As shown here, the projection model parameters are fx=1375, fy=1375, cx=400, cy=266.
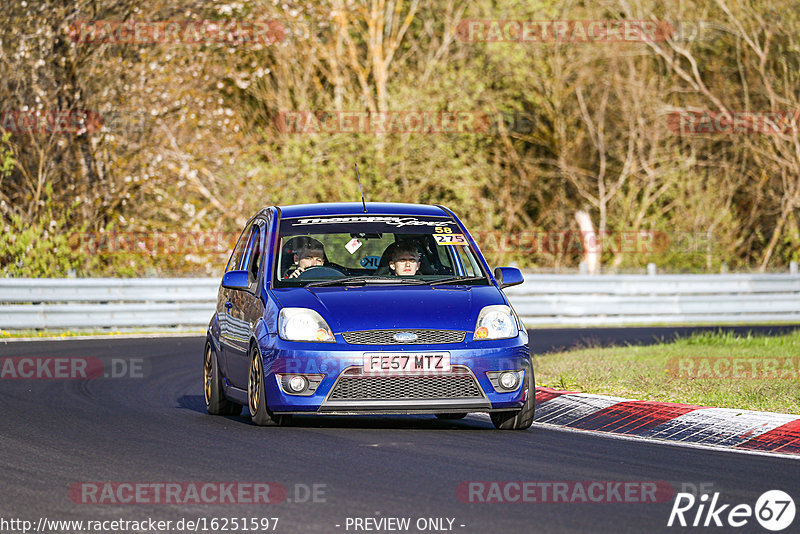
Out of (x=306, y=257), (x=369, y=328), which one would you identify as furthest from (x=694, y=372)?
(x=369, y=328)

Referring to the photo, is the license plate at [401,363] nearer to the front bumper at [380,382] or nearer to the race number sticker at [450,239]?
the front bumper at [380,382]

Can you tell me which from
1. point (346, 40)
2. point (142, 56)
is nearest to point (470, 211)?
point (346, 40)

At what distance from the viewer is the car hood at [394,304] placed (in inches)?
380

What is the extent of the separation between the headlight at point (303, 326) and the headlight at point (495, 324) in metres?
1.06

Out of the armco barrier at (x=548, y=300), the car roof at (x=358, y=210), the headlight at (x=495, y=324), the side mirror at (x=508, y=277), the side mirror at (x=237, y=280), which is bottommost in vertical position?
the armco barrier at (x=548, y=300)

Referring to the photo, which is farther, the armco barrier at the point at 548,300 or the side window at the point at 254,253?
the armco barrier at the point at 548,300

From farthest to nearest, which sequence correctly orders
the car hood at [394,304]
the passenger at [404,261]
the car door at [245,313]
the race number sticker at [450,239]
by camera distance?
the race number sticker at [450,239]
the passenger at [404,261]
the car door at [245,313]
the car hood at [394,304]

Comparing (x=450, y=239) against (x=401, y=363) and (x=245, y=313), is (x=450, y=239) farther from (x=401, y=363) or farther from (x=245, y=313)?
(x=401, y=363)

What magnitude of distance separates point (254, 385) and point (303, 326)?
2.61ft

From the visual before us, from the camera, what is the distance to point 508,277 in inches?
423

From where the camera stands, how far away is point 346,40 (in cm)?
3494

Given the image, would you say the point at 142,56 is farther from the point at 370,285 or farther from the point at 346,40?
the point at 370,285

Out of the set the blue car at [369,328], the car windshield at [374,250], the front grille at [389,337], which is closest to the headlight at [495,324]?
the blue car at [369,328]

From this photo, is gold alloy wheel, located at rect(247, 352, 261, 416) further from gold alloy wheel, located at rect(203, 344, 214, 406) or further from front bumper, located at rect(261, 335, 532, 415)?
gold alloy wheel, located at rect(203, 344, 214, 406)
